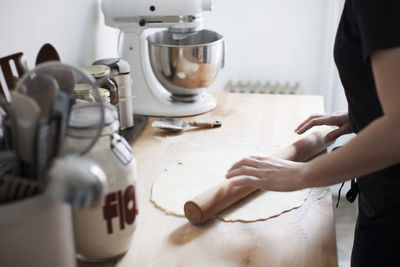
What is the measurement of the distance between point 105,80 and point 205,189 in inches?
15.6

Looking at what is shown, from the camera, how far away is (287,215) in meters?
0.98

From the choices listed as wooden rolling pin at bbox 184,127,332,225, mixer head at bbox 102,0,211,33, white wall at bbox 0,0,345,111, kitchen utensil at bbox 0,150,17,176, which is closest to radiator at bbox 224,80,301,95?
white wall at bbox 0,0,345,111

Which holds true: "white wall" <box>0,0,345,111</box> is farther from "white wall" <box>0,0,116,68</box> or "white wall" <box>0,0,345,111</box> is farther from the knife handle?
the knife handle

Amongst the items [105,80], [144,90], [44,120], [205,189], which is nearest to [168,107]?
[144,90]

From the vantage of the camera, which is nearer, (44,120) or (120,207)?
(44,120)

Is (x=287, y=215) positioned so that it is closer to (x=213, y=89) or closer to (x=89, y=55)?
(x=89, y=55)

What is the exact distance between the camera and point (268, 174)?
88 cm

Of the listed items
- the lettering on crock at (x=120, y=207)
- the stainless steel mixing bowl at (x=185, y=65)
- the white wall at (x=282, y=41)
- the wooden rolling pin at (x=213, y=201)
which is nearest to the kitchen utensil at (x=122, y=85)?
the stainless steel mixing bowl at (x=185, y=65)

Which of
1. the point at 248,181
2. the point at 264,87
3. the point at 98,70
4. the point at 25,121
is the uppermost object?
the point at 25,121

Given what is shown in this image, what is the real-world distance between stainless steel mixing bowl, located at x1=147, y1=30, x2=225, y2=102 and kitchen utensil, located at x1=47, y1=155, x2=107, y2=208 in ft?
3.14

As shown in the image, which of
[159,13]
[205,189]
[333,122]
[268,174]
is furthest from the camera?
[159,13]

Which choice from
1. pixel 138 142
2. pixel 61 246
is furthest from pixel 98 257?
pixel 138 142

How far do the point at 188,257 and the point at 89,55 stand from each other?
91 cm

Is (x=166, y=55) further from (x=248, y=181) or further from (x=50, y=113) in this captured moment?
(x=50, y=113)
